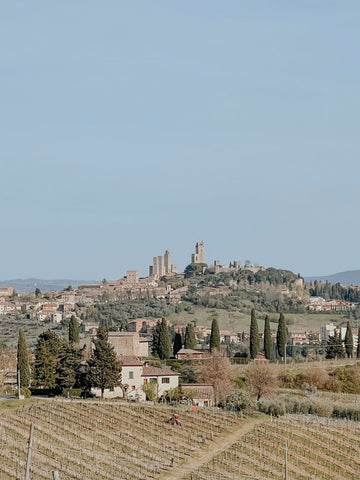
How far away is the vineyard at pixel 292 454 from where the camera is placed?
166 ft

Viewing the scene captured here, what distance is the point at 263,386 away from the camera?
248 feet

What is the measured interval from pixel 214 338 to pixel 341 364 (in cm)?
1290

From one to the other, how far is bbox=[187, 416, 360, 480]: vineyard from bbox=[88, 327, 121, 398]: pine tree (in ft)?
39.4

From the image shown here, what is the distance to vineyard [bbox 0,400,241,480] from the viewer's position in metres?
47.7

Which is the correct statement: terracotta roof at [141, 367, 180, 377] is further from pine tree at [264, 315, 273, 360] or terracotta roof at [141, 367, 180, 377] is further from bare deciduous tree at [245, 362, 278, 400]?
pine tree at [264, 315, 273, 360]

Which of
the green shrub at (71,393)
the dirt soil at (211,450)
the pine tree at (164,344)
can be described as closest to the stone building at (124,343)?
the pine tree at (164,344)

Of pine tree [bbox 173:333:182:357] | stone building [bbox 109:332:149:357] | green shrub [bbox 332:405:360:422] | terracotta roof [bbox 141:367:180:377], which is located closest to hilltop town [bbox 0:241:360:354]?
pine tree [bbox 173:333:182:357]

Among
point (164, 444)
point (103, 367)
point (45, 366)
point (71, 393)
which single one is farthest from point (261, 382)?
point (164, 444)

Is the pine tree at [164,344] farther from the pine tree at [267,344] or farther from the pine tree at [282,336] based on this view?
the pine tree at [282,336]

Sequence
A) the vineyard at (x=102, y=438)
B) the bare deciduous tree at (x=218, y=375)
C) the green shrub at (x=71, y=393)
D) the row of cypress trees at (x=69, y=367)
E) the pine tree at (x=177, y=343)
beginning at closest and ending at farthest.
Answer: the vineyard at (x=102, y=438) < the row of cypress trees at (x=69, y=367) < the green shrub at (x=71, y=393) < the bare deciduous tree at (x=218, y=375) < the pine tree at (x=177, y=343)

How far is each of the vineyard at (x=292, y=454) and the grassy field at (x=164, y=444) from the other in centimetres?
6

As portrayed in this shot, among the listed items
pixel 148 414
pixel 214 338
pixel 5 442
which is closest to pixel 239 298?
pixel 214 338

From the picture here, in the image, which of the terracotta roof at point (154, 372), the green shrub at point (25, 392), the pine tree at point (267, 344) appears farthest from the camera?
the pine tree at point (267, 344)

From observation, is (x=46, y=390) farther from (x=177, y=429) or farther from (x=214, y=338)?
(x=214, y=338)
